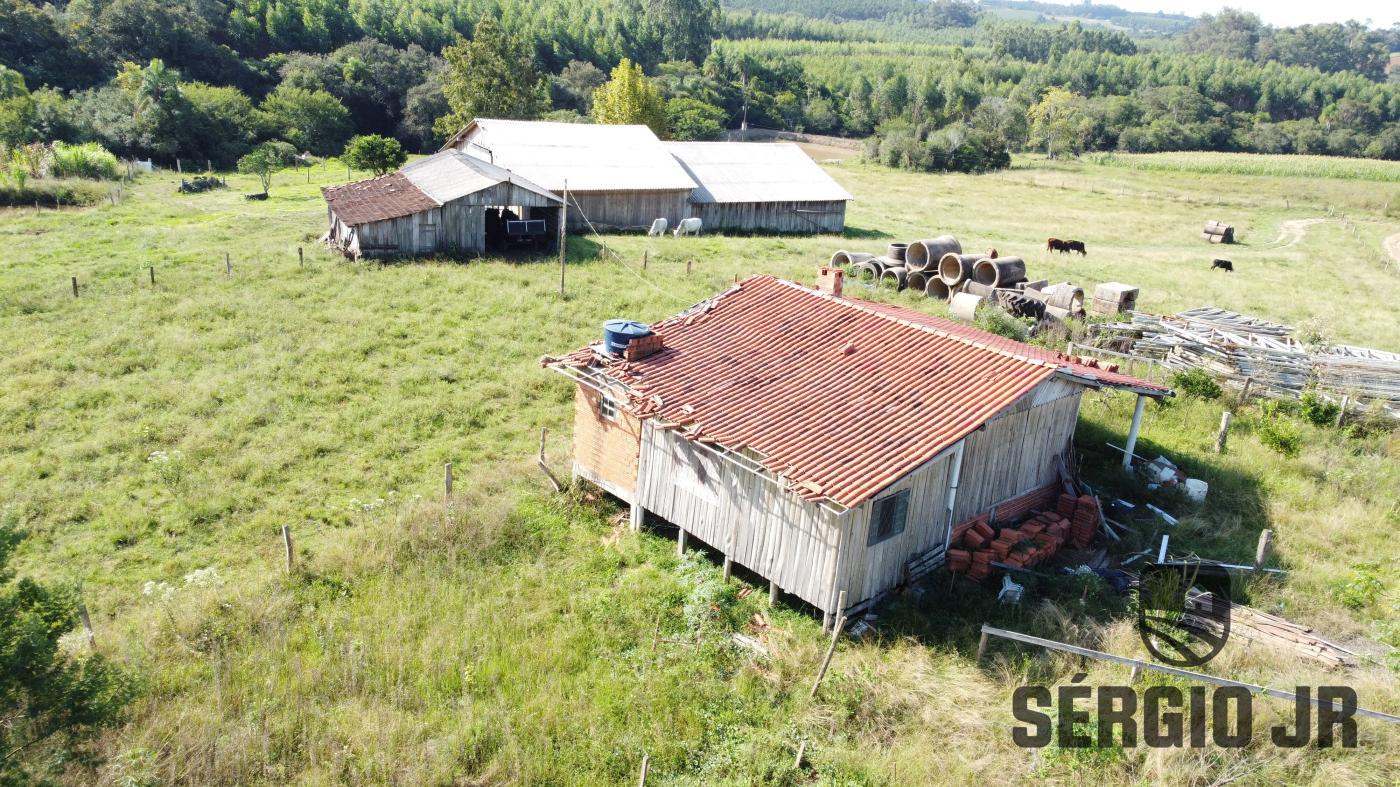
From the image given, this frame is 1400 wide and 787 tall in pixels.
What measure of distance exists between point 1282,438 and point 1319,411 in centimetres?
268

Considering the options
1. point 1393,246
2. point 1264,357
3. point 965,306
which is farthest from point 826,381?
point 1393,246

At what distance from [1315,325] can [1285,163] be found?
7682cm

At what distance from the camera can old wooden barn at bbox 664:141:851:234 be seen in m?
43.4

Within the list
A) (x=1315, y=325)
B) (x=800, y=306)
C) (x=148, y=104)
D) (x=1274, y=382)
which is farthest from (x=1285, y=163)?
(x=148, y=104)

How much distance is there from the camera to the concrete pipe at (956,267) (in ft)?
100

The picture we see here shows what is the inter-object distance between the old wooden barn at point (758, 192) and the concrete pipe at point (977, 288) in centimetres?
1603

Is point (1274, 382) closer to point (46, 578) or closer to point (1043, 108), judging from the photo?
point (46, 578)

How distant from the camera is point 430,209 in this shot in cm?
3269

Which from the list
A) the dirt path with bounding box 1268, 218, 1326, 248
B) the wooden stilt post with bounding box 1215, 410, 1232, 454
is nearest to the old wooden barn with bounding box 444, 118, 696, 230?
the wooden stilt post with bounding box 1215, 410, 1232, 454

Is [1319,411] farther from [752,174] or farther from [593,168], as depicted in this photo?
[593,168]

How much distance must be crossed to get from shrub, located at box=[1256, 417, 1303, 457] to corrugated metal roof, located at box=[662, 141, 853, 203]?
2742 cm

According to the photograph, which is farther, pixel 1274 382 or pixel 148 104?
pixel 148 104

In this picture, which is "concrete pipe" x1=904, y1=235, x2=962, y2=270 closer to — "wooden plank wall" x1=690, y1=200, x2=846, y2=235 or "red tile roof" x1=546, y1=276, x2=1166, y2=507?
"red tile roof" x1=546, y1=276, x2=1166, y2=507

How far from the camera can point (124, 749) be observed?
33.8ft
